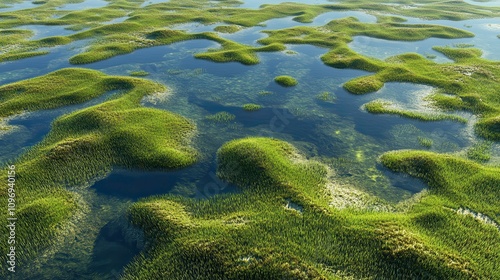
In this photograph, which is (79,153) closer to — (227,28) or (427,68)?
(427,68)

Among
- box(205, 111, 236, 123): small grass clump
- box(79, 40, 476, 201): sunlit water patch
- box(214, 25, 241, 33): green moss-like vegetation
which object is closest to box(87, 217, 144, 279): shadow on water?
box(79, 40, 476, 201): sunlit water patch

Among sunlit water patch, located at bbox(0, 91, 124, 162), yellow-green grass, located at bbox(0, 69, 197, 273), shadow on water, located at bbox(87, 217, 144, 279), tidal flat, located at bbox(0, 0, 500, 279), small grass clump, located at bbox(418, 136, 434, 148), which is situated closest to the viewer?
shadow on water, located at bbox(87, 217, 144, 279)

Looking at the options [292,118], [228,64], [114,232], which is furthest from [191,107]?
[114,232]

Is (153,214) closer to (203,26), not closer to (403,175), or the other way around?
(403,175)

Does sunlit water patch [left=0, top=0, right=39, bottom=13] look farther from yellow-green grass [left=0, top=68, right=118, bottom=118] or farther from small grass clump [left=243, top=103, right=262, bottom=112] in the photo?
small grass clump [left=243, top=103, right=262, bottom=112]

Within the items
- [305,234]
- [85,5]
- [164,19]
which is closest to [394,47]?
[164,19]

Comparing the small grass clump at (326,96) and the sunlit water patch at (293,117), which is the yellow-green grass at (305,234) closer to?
the sunlit water patch at (293,117)
